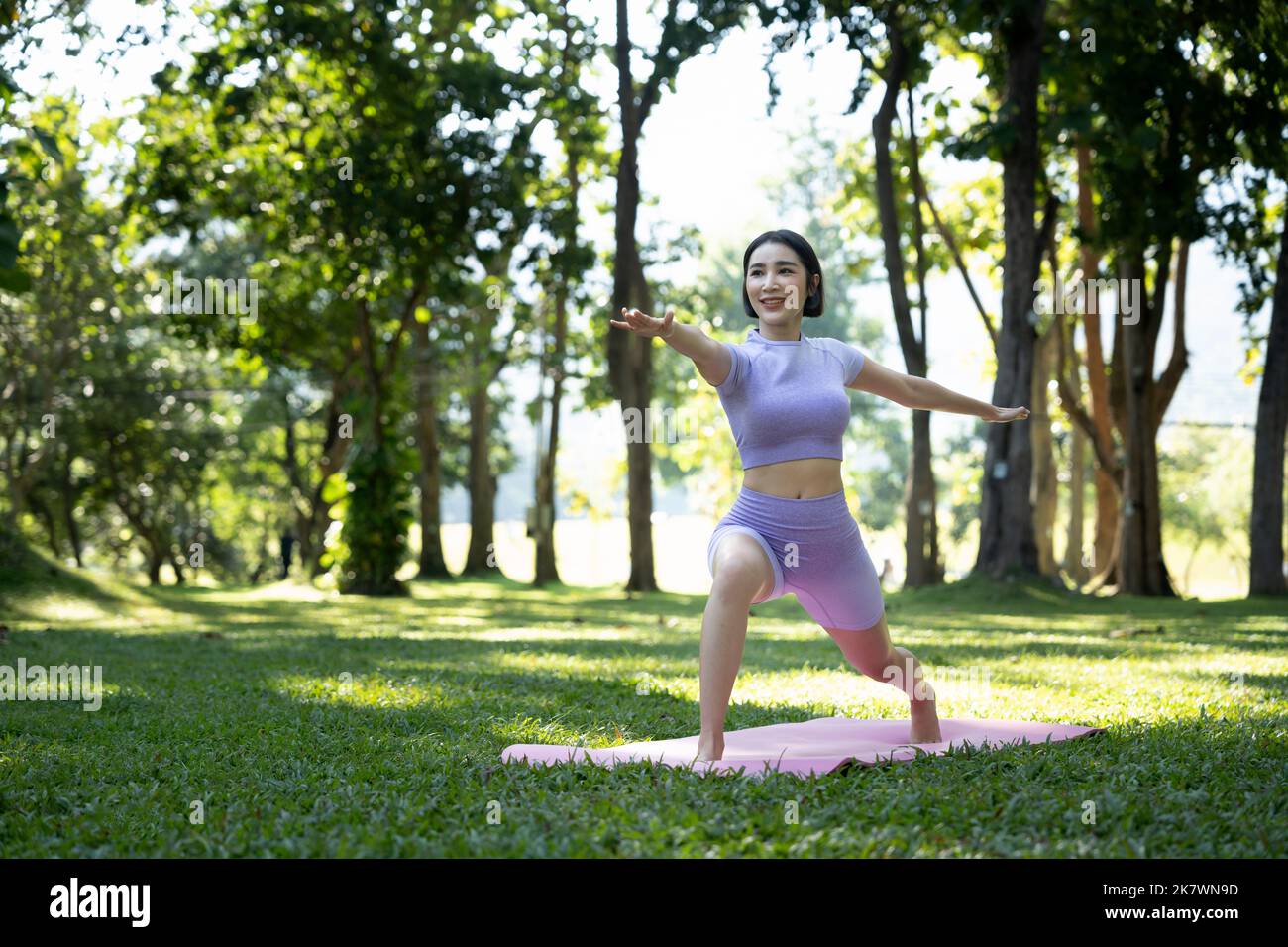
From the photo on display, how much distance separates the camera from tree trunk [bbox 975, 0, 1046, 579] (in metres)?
17.1

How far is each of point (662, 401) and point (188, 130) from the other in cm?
2176

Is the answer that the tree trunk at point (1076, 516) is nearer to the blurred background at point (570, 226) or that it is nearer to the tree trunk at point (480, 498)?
the blurred background at point (570, 226)

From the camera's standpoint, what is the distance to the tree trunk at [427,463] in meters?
30.5

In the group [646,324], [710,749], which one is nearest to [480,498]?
[710,749]

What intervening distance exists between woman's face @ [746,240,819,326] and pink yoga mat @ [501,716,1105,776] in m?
1.68

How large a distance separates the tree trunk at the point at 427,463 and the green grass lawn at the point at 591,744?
61.9 ft

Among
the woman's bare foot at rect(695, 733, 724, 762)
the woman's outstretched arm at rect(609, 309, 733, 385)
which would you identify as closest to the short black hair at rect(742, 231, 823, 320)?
the woman's outstretched arm at rect(609, 309, 733, 385)

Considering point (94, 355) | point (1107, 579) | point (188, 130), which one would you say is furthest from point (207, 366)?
point (1107, 579)

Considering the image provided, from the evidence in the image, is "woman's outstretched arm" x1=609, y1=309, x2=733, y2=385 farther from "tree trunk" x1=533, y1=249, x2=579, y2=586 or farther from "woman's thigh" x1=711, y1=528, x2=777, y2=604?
"tree trunk" x1=533, y1=249, x2=579, y2=586

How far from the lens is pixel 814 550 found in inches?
193

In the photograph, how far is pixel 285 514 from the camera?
5112 cm

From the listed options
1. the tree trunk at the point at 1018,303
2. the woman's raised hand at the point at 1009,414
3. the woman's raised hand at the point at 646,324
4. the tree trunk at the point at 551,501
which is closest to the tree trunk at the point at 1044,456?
the tree trunk at the point at 1018,303

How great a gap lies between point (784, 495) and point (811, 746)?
3.50 feet
